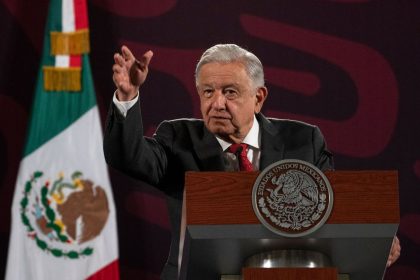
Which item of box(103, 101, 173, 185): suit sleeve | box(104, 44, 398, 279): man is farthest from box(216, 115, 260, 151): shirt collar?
box(103, 101, 173, 185): suit sleeve

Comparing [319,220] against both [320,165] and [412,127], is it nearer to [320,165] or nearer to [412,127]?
[320,165]

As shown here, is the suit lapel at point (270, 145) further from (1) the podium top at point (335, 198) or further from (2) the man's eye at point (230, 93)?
(1) the podium top at point (335, 198)

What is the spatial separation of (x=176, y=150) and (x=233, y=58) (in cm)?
35

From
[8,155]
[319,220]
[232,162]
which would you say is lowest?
[319,220]

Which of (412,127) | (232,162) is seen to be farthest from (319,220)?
(412,127)

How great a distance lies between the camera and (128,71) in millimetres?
2566

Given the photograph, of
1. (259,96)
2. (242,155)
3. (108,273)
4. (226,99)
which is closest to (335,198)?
(242,155)

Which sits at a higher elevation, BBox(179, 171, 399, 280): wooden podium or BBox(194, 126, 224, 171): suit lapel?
BBox(194, 126, 224, 171): suit lapel

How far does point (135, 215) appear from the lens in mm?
5242

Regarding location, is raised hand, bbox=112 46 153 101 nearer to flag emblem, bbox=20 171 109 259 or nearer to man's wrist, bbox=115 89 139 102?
man's wrist, bbox=115 89 139 102

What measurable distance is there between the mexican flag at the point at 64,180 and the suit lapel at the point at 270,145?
7.22ft

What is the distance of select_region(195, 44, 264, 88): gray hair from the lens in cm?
291

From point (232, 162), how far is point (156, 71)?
2583mm

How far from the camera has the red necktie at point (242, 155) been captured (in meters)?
2.84
